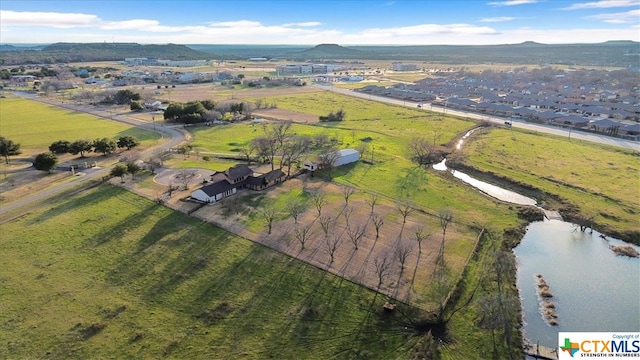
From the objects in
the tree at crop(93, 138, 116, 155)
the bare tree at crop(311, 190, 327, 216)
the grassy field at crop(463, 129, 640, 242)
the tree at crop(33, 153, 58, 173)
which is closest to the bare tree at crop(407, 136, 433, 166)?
Answer: the grassy field at crop(463, 129, 640, 242)

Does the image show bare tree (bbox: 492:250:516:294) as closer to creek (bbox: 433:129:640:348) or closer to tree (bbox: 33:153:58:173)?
creek (bbox: 433:129:640:348)

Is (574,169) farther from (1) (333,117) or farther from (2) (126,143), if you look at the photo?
(2) (126,143)

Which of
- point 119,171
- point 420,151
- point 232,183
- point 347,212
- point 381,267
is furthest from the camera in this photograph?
point 420,151

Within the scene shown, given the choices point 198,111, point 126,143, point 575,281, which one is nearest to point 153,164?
point 126,143

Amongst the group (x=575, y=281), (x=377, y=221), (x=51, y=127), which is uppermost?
(x=51, y=127)

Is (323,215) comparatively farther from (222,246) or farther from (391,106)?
(391,106)

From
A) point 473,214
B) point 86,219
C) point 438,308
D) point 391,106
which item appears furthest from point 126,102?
point 438,308
